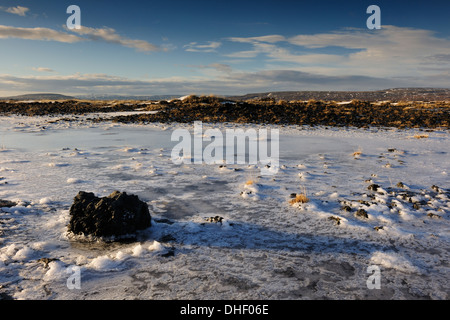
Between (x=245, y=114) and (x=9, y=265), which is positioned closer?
(x=9, y=265)

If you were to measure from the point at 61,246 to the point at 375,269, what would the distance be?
4.77 m

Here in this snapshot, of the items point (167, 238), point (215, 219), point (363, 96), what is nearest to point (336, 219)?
point (215, 219)

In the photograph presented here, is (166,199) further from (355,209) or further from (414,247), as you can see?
(414,247)

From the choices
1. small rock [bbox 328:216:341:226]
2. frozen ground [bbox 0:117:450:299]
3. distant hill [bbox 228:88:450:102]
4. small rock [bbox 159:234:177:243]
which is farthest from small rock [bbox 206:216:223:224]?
distant hill [bbox 228:88:450:102]

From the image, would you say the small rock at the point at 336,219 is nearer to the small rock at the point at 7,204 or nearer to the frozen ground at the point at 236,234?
the frozen ground at the point at 236,234

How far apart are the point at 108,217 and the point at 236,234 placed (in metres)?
2.25

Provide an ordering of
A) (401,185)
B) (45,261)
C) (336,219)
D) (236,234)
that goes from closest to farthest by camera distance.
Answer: (45,261) → (236,234) → (336,219) → (401,185)

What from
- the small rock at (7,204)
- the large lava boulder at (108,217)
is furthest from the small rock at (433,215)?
the small rock at (7,204)

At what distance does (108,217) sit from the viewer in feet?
16.0

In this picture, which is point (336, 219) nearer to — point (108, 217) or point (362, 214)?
point (362, 214)

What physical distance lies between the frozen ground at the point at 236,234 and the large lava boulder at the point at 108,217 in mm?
234
